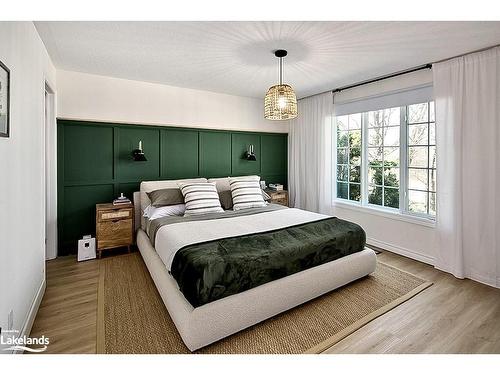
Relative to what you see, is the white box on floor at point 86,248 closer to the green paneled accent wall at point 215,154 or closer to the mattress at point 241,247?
the mattress at point 241,247

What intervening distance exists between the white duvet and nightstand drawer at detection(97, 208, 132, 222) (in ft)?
3.24

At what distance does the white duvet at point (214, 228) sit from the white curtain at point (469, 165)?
59.2 inches

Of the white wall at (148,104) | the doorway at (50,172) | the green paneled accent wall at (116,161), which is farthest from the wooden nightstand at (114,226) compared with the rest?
the white wall at (148,104)

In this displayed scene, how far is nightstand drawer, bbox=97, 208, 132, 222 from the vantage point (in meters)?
3.32

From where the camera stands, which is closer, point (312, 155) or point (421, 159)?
point (421, 159)

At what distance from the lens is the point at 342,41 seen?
2.46m

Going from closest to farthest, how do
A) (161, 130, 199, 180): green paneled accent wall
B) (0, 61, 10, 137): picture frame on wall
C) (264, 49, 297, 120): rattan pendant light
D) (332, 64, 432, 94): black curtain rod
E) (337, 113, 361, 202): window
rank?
(0, 61, 10, 137): picture frame on wall < (264, 49, 297, 120): rattan pendant light < (332, 64, 432, 94): black curtain rod < (161, 130, 199, 180): green paneled accent wall < (337, 113, 361, 202): window

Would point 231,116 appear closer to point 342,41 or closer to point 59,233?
point 342,41

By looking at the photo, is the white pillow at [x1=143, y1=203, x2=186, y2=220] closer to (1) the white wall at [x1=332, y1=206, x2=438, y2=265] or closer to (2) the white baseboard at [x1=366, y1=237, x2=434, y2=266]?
(1) the white wall at [x1=332, y1=206, x2=438, y2=265]

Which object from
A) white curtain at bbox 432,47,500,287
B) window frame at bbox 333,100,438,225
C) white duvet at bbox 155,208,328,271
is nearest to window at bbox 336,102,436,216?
window frame at bbox 333,100,438,225

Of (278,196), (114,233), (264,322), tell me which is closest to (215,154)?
(278,196)

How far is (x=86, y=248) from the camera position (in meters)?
3.28

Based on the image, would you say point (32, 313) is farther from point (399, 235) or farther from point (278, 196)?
point (399, 235)

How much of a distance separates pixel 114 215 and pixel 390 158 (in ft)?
13.0
